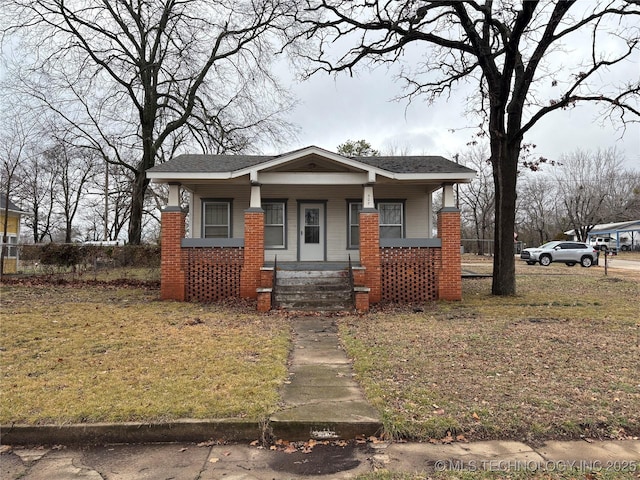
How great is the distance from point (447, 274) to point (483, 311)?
1.86 m

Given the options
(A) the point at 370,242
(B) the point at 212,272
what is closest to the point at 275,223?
(B) the point at 212,272

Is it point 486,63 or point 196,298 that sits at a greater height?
point 486,63

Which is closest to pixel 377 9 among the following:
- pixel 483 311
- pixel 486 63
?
pixel 486 63

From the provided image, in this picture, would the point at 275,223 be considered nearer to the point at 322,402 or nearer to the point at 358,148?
the point at 322,402

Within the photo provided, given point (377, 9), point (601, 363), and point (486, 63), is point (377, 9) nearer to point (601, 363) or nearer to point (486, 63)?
point (486, 63)

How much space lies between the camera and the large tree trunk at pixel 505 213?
1178 cm

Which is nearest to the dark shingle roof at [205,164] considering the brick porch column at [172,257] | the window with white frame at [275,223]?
the brick porch column at [172,257]

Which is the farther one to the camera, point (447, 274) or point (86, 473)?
point (447, 274)

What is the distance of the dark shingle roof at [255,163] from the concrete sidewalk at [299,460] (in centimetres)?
867

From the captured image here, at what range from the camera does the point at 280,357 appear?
18.4 ft

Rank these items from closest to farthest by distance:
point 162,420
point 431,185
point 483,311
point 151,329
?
1. point 162,420
2. point 151,329
3. point 483,311
4. point 431,185

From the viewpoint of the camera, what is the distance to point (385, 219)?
13680mm

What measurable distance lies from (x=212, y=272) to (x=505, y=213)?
8544 mm

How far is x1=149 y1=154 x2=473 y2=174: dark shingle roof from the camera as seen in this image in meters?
11.4
